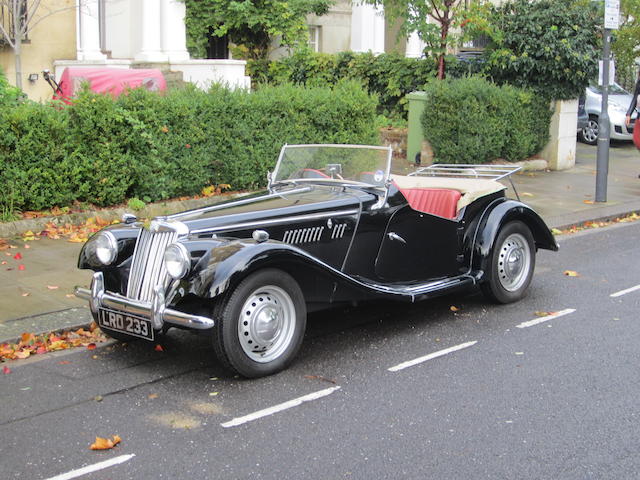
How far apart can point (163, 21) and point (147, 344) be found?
1515 cm

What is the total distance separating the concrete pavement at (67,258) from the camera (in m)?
6.70

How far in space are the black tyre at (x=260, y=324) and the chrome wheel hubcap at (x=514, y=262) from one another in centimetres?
239

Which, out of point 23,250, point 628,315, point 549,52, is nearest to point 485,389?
point 628,315

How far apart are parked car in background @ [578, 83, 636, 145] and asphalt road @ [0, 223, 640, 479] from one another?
13.7 meters

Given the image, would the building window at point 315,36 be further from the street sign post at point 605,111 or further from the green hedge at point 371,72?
the street sign post at point 605,111

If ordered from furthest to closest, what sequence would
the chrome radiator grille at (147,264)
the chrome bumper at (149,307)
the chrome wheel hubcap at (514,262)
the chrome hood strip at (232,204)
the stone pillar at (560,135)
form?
the stone pillar at (560,135), the chrome wheel hubcap at (514,262), the chrome hood strip at (232,204), the chrome radiator grille at (147,264), the chrome bumper at (149,307)

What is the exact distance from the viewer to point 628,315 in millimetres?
7047

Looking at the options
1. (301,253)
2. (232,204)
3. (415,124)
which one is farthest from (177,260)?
(415,124)

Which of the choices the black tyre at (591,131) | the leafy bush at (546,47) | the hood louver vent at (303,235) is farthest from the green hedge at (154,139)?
the black tyre at (591,131)

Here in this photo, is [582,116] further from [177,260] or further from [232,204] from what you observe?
[177,260]

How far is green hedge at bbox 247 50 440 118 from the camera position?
17.4m

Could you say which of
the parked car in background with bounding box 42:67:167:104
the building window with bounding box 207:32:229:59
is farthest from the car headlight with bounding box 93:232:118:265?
the building window with bounding box 207:32:229:59

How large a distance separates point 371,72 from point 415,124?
327cm

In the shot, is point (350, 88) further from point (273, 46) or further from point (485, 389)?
point (273, 46)
